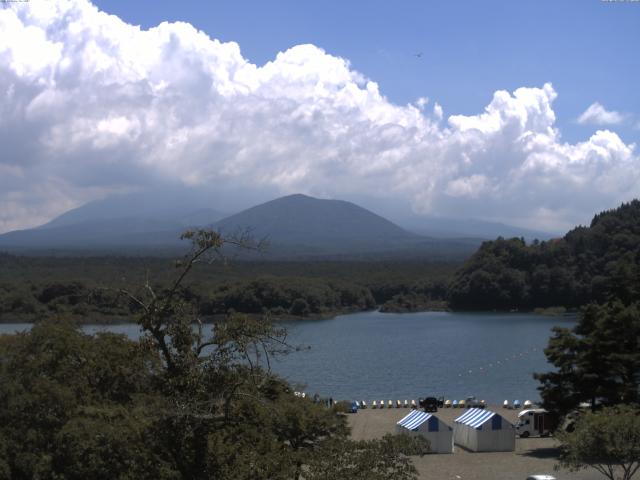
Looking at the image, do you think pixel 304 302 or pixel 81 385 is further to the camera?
pixel 304 302

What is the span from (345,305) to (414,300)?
667 centimetres

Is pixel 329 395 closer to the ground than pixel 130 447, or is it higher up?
closer to the ground

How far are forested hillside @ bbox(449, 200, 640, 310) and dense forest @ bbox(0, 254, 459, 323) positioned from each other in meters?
5.35

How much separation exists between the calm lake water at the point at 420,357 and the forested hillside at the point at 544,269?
237 inches

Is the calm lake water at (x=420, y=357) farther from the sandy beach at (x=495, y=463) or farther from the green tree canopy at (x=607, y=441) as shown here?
the green tree canopy at (x=607, y=441)

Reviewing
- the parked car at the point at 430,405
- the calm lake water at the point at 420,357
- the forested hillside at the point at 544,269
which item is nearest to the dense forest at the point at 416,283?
the forested hillside at the point at 544,269

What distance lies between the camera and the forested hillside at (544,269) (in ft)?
234

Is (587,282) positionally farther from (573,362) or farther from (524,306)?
(573,362)

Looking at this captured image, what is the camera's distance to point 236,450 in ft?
26.4

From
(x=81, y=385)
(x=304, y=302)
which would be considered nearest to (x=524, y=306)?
(x=304, y=302)

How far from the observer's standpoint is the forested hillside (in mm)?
71438

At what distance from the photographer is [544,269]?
72.4m

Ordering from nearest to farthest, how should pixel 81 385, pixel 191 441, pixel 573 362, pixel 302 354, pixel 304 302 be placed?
1. pixel 191 441
2. pixel 81 385
3. pixel 573 362
4. pixel 302 354
5. pixel 304 302

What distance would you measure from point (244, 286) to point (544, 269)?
25.5 meters
